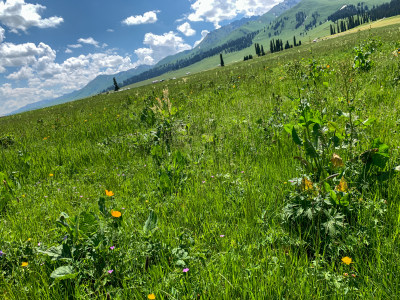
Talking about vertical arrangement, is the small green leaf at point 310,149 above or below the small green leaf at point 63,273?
above

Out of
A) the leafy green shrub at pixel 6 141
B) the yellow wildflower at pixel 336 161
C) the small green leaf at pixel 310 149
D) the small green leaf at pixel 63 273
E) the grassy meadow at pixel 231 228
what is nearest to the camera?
the grassy meadow at pixel 231 228

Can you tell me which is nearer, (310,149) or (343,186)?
(343,186)

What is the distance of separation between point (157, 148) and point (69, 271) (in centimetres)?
269

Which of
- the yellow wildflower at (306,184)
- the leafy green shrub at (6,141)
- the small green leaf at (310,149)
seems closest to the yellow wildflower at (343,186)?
the yellow wildflower at (306,184)

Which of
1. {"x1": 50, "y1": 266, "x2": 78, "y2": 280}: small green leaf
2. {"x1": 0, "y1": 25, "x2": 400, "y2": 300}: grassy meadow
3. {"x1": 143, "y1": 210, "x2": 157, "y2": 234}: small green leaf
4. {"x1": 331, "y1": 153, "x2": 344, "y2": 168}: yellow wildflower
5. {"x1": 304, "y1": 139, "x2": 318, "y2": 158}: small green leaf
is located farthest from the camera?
Answer: {"x1": 304, "y1": 139, "x2": 318, "y2": 158}: small green leaf

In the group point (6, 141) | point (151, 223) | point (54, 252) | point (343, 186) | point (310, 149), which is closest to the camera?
point (54, 252)

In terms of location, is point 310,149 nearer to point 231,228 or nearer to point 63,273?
point 231,228

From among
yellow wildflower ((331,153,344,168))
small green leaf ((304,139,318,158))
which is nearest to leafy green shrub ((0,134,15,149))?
small green leaf ((304,139,318,158))

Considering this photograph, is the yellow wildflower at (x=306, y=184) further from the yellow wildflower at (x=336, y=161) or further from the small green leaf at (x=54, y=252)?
the small green leaf at (x=54, y=252)

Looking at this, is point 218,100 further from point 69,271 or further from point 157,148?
point 69,271

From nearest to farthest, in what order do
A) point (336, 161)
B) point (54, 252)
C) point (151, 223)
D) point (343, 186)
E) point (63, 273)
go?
point (63, 273) < point (54, 252) < point (343, 186) < point (151, 223) < point (336, 161)

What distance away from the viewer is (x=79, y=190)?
3904 millimetres

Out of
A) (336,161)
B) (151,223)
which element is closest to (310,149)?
(336,161)

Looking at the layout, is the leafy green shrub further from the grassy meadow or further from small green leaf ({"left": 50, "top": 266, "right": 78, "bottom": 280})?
small green leaf ({"left": 50, "top": 266, "right": 78, "bottom": 280})
